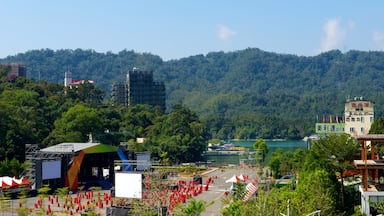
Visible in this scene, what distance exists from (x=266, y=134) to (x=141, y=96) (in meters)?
27.1

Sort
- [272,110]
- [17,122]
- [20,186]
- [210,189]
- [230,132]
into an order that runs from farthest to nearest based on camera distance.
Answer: [272,110] < [230,132] < [17,122] < [210,189] < [20,186]

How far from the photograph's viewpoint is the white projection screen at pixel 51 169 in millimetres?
37438

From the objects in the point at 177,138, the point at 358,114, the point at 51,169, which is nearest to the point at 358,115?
the point at 358,114

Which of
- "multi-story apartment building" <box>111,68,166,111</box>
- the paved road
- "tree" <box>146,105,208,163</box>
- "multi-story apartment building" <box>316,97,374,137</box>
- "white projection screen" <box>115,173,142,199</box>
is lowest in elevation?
the paved road

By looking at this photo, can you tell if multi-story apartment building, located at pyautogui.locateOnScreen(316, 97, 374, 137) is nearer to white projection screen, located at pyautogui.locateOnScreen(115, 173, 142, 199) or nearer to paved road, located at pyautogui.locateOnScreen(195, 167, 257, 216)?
paved road, located at pyautogui.locateOnScreen(195, 167, 257, 216)

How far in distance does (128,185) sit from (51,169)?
372 inches

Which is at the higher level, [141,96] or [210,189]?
[141,96]

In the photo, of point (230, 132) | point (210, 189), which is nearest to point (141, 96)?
point (230, 132)

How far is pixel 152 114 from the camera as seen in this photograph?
3263 inches

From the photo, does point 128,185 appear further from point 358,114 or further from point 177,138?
point 358,114

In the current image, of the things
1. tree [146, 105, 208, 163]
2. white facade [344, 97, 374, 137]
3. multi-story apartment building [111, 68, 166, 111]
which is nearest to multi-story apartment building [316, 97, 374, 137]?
white facade [344, 97, 374, 137]

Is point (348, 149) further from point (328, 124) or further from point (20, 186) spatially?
point (328, 124)

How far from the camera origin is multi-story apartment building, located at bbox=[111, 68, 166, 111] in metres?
119

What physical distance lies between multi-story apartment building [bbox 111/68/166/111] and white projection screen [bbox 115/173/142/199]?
8720 cm
